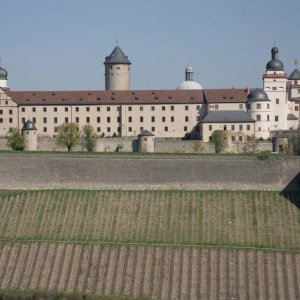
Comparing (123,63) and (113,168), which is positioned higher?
(123,63)

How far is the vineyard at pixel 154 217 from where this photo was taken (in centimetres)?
5597

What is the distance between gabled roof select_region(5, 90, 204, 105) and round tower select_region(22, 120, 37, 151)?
6340 mm

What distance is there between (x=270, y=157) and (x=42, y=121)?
2650 centimetres

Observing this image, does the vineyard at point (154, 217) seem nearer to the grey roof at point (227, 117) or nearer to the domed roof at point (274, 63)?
the grey roof at point (227, 117)

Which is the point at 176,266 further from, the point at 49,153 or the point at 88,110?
the point at 88,110

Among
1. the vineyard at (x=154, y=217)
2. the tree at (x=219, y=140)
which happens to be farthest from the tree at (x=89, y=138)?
the vineyard at (x=154, y=217)

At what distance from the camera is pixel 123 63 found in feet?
295

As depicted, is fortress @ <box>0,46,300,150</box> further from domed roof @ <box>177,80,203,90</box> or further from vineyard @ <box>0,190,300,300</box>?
vineyard @ <box>0,190,300,300</box>

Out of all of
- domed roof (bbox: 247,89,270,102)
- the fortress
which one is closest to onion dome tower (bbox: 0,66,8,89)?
the fortress

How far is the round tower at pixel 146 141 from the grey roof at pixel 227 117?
546 centimetres

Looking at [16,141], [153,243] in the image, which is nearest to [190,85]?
[16,141]

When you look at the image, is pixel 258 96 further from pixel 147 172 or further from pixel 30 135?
pixel 147 172

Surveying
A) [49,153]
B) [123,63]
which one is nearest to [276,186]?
[49,153]

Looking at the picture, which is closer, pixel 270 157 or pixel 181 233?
pixel 181 233
